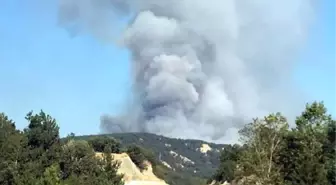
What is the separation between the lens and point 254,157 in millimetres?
68375

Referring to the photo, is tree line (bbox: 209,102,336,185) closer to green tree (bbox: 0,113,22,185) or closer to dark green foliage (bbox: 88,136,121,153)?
green tree (bbox: 0,113,22,185)

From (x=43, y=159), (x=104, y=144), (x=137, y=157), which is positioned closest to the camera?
(x=43, y=159)

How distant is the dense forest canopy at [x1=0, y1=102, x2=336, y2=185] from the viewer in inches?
2616

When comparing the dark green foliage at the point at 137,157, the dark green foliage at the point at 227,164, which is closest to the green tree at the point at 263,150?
the dark green foliage at the point at 227,164

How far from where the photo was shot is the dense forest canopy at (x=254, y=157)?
66438 millimetres

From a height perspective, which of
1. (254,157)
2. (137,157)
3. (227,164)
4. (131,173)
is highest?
(137,157)

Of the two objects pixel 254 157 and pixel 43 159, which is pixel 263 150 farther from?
pixel 43 159

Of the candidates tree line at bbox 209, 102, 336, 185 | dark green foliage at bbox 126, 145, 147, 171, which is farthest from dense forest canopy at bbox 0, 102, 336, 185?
dark green foliage at bbox 126, 145, 147, 171

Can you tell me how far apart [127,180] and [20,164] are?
54.4 meters

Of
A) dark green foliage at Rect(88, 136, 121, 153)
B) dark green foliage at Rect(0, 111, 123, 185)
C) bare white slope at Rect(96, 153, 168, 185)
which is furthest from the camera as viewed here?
dark green foliage at Rect(88, 136, 121, 153)

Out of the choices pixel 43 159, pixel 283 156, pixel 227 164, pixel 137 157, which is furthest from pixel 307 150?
pixel 137 157

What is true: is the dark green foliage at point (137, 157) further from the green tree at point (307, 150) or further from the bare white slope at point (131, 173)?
the green tree at point (307, 150)

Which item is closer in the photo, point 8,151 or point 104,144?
point 8,151

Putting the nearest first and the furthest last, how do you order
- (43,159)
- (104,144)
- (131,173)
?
(43,159) → (131,173) → (104,144)
